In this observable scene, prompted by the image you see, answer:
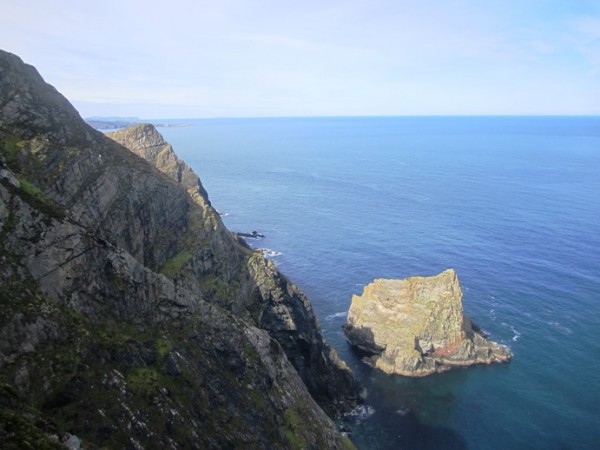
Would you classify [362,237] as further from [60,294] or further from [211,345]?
[60,294]

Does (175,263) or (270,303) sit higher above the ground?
(175,263)

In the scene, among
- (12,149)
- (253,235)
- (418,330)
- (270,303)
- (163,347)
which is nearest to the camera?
(163,347)

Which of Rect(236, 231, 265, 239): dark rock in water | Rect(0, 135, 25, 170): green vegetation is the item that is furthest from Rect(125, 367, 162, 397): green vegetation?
Rect(236, 231, 265, 239): dark rock in water

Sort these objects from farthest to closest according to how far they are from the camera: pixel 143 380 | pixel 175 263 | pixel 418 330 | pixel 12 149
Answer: pixel 418 330 < pixel 175 263 < pixel 12 149 < pixel 143 380

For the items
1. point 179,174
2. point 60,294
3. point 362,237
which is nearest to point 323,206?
point 362,237

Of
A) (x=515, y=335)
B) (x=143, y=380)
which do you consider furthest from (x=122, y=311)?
(x=515, y=335)

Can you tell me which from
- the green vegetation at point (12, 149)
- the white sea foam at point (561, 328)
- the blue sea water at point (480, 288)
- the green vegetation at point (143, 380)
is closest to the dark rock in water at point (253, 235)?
the blue sea water at point (480, 288)

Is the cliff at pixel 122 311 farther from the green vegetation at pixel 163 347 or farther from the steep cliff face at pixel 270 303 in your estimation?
the steep cliff face at pixel 270 303

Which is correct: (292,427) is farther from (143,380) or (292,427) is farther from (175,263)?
(175,263)

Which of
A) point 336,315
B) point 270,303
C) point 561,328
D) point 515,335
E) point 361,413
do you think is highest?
point 270,303
